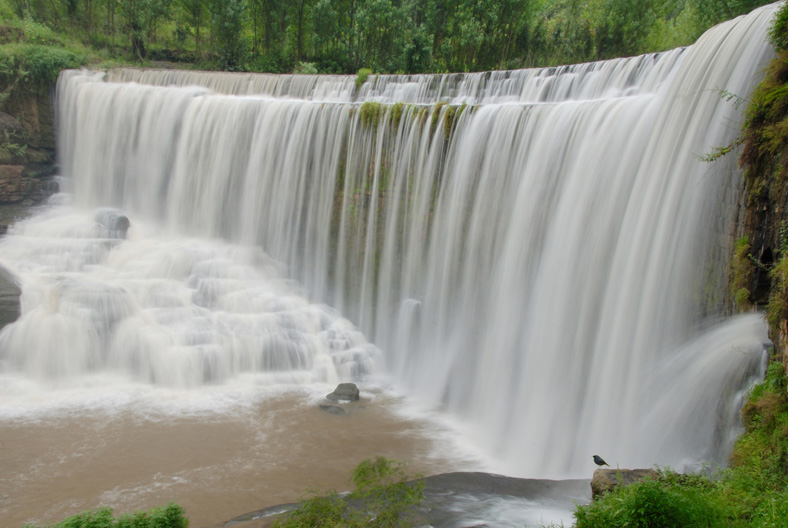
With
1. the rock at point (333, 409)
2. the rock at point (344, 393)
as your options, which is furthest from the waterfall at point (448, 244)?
the rock at point (333, 409)

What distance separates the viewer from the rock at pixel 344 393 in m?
12.5

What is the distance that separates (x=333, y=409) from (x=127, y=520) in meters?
5.68

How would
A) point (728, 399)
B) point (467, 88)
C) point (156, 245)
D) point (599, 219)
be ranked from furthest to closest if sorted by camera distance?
point (467, 88) < point (156, 245) < point (599, 219) < point (728, 399)

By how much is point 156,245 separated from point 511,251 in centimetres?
1053

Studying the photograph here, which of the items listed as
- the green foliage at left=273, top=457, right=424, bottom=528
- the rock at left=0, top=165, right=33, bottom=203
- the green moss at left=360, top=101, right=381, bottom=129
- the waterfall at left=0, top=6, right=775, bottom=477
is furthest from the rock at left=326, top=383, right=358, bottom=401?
the rock at left=0, top=165, right=33, bottom=203

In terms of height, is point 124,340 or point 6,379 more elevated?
point 124,340

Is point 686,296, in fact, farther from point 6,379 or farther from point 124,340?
point 6,379

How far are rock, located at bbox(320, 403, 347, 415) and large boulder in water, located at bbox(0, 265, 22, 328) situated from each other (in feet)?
23.7

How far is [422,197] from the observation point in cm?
1452

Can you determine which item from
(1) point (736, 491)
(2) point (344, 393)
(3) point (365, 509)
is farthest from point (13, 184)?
(1) point (736, 491)

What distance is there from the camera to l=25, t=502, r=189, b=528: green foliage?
21.3 feet

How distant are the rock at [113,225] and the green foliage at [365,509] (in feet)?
42.0

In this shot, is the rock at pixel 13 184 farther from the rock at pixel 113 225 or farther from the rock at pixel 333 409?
the rock at pixel 333 409

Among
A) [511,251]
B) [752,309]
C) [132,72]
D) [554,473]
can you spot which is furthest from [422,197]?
[132,72]
